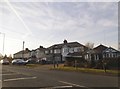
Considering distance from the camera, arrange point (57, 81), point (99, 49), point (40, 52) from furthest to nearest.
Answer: point (40, 52)
point (99, 49)
point (57, 81)

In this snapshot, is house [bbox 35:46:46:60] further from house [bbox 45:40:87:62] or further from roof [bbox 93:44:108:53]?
roof [bbox 93:44:108:53]

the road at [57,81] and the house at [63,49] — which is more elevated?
the house at [63,49]

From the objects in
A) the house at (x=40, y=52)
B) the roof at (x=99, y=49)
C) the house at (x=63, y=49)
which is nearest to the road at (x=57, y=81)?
the roof at (x=99, y=49)

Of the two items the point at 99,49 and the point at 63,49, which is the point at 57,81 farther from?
the point at 63,49

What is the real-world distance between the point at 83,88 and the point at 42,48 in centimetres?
11154

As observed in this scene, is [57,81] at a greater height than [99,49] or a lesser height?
lesser

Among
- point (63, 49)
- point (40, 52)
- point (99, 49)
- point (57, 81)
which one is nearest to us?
point (57, 81)

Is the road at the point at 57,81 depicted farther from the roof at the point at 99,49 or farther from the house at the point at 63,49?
the house at the point at 63,49

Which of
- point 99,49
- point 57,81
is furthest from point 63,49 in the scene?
point 57,81

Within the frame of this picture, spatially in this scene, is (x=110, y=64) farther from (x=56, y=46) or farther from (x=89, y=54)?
(x=56, y=46)

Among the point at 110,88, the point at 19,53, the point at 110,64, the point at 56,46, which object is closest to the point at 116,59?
the point at 110,64

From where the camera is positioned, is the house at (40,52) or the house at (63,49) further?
the house at (40,52)

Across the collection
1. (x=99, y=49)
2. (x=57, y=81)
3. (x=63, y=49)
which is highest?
(x=63, y=49)

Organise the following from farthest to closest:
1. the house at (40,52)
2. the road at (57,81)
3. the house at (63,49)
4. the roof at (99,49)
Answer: the house at (40,52) < the house at (63,49) < the roof at (99,49) < the road at (57,81)
